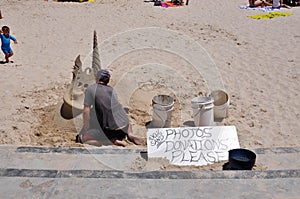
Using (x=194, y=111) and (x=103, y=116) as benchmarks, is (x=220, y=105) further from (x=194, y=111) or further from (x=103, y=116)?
(x=103, y=116)

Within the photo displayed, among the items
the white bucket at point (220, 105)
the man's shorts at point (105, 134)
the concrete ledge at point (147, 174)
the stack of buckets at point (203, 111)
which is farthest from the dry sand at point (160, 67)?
the concrete ledge at point (147, 174)

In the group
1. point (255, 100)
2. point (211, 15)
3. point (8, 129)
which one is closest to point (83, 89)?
point (8, 129)

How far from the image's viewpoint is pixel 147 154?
485 centimetres

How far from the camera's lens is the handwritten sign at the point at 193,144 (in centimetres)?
484

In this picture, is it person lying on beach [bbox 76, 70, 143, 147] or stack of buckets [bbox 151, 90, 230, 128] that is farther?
stack of buckets [bbox 151, 90, 230, 128]

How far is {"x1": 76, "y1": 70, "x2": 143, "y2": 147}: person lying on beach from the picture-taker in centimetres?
525

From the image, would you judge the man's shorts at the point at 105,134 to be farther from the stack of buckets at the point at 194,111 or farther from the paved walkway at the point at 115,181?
the paved walkway at the point at 115,181

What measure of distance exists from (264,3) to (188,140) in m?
11.2

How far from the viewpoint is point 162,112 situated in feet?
18.2

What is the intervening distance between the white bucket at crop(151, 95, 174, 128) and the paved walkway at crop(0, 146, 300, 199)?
51.3 inches

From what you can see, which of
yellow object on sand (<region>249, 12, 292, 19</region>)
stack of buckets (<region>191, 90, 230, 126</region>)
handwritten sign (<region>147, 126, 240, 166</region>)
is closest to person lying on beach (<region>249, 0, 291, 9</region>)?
yellow object on sand (<region>249, 12, 292, 19</region>)

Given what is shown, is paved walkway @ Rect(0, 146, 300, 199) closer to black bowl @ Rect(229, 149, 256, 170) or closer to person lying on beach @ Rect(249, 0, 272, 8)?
black bowl @ Rect(229, 149, 256, 170)

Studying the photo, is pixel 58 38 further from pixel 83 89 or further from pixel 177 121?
pixel 177 121

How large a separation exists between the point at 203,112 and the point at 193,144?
0.71m
